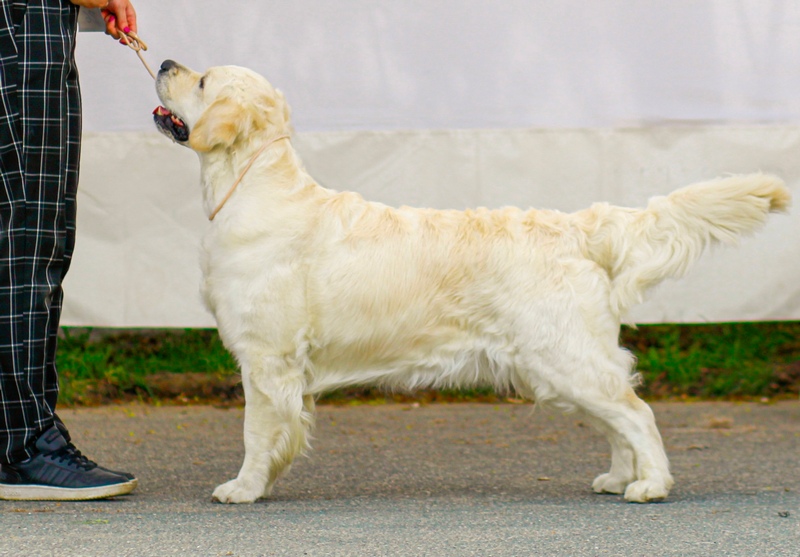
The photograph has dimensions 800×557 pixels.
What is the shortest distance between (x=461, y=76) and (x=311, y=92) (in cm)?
74

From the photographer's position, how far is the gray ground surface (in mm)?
2689

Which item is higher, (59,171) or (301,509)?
(59,171)

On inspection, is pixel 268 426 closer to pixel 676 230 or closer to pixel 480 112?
pixel 676 230

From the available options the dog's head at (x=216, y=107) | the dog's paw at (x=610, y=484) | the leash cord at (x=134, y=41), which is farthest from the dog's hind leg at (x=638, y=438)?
the leash cord at (x=134, y=41)

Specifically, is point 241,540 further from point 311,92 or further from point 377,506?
point 311,92

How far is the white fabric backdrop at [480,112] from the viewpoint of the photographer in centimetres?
469

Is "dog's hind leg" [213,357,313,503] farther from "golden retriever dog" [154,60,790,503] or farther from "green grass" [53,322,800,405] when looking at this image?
"green grass" [53,322,800,405]

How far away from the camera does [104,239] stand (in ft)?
16.2

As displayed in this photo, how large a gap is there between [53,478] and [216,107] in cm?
138

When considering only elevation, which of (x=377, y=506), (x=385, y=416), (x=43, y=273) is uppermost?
(x=43, y=273)

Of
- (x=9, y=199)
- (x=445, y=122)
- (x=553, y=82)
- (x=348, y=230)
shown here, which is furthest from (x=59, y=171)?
(x=553, y=82)

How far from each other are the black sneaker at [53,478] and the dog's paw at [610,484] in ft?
5.58

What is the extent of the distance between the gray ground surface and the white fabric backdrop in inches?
29.1

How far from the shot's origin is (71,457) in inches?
134
